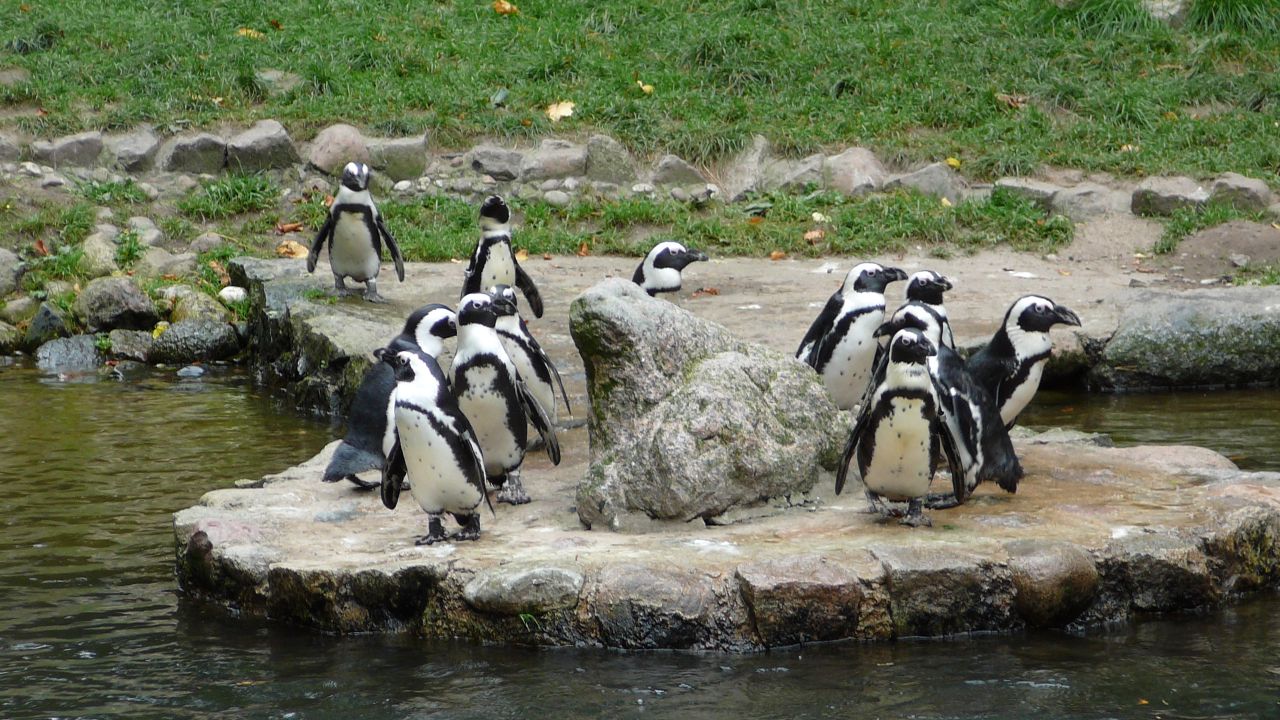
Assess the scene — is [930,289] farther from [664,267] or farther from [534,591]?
[534,591]

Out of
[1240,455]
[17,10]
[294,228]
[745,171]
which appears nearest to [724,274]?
[745,171]

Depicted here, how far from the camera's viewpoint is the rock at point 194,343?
38.1 feet

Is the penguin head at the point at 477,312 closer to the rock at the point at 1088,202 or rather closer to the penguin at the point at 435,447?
the penguin at the point at 435,447

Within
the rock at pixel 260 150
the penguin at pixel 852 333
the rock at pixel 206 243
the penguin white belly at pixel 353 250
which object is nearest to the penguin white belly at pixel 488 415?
the penguin at pixel 852 333

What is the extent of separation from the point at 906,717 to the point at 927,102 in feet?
38.6

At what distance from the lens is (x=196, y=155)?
14539 millimetres

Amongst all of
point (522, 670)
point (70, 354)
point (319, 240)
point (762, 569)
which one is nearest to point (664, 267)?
point (319, 240)

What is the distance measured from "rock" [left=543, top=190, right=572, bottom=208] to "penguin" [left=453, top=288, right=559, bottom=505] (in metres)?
7.73

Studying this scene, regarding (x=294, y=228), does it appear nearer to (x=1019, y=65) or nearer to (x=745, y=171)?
(x=745, y=171)

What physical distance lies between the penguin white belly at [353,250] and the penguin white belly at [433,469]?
540cm

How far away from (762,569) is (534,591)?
789 mm

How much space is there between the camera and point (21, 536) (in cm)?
695

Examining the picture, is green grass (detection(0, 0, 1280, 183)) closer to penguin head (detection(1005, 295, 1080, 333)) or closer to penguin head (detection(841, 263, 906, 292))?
penguin head (detection(841, 263, 906, 292))

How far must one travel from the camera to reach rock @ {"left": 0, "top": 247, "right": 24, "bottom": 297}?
12.5 metres
